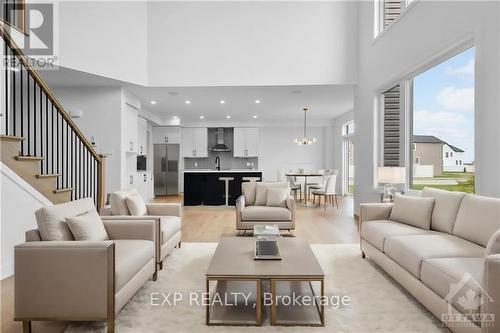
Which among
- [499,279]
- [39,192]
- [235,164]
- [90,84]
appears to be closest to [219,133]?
[235,164]

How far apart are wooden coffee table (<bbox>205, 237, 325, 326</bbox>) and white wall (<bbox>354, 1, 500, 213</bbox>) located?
2124mm

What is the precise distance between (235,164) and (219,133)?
4.20 ft

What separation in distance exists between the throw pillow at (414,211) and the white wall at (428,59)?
556mm

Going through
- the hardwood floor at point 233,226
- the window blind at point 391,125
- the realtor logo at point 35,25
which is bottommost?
→ the hardwood floor at point 233,226

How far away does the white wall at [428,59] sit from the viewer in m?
3.16

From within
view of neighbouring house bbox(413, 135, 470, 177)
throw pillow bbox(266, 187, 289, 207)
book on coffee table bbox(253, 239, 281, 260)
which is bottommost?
book on coffee table bbox(253, 239, 281, 260)

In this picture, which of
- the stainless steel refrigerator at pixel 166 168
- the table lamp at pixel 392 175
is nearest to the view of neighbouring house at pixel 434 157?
the table lamp at pixel 392 175

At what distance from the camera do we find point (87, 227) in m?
2.56

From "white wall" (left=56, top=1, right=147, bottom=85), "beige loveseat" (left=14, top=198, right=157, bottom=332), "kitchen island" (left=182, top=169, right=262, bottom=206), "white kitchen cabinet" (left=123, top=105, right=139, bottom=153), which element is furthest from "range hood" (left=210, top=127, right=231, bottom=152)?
"beige loveseat" (left=14, top=198, right=157, bottom=332)

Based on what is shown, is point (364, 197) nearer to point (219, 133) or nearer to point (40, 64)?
point (40, 64)

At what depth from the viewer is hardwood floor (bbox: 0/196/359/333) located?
4.68m

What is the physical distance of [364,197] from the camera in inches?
251

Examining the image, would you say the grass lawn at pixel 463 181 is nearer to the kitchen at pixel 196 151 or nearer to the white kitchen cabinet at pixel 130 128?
the white kitchen cabinet at pixel 130 128

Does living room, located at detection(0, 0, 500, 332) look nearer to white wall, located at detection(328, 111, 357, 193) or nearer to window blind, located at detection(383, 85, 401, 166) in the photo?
window blind, located at detection(383, 85, 401, 166)
